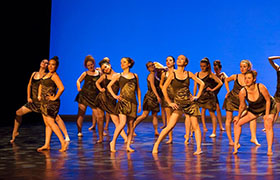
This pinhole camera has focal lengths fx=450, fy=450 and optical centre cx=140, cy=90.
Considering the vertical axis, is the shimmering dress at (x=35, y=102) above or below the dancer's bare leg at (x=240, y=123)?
above

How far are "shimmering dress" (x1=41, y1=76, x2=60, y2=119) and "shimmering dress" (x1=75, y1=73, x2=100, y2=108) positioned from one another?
7.04ft

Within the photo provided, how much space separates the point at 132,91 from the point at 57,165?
5.94ft

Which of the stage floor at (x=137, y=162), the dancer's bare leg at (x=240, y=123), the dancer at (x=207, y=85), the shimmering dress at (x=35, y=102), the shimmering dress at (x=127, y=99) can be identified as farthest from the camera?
the dancer at (x=207, y=85)

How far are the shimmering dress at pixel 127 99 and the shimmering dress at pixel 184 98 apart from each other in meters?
0.62

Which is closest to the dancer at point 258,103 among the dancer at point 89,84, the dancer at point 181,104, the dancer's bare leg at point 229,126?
the dancer at point 181,104

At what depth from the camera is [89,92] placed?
8.97 meters

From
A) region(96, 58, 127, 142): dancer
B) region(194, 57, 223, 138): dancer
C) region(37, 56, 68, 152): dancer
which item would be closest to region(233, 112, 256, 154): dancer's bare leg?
region(194, 57, 223, 138): dancer

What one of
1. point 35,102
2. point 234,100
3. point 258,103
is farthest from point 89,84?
point 258,103

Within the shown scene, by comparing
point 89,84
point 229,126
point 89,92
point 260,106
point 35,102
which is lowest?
point 229,126

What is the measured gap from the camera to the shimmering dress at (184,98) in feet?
21.1

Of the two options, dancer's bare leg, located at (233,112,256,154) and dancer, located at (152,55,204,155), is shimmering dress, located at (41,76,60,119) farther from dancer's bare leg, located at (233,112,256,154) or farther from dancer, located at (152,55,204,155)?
dancer's bare leg, located at (233,112,256,154)

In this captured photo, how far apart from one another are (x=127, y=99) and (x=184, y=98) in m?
0.84

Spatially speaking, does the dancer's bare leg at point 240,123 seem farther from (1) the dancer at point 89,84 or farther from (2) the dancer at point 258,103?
(1) the dancer at point 89,84

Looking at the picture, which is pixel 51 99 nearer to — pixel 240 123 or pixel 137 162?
pixel 137 162
